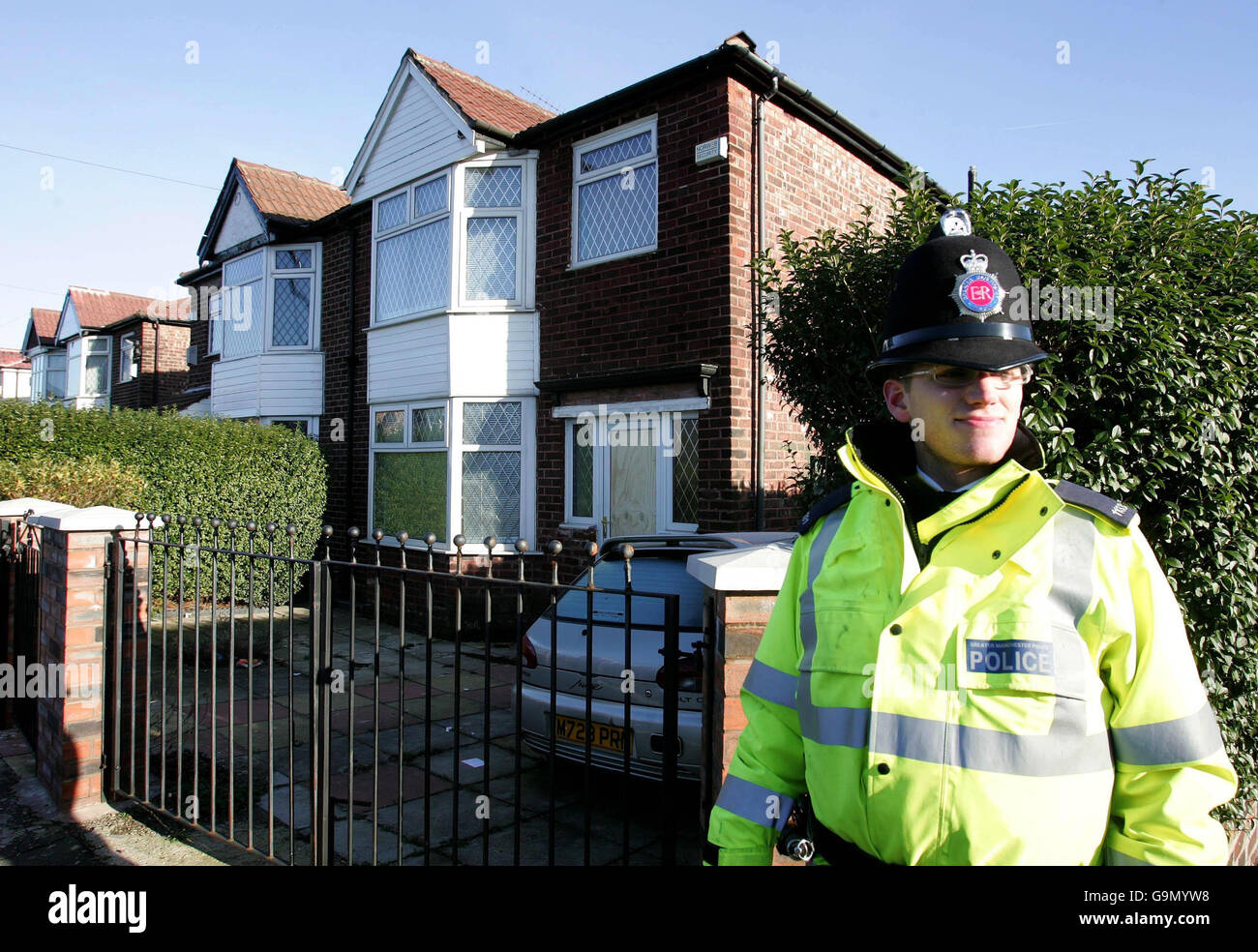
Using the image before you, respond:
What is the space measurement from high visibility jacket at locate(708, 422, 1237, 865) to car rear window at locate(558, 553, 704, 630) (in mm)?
2949

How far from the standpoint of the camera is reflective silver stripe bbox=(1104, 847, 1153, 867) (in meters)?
1.42

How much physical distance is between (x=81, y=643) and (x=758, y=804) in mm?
4526

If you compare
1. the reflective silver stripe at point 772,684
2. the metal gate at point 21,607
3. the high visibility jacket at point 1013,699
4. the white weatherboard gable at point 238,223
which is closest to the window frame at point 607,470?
the metal gate at point 21,607

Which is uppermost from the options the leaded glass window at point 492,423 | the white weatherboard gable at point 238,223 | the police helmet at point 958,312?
the white weatherboard gable at point 238,223

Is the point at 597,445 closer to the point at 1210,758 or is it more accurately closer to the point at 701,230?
the point at 701,230

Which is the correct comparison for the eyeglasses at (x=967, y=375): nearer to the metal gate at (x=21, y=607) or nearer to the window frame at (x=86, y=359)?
the metal gate at (x=21, y=607)

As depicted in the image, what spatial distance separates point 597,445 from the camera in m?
A: 9.46

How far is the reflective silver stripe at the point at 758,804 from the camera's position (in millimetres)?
1771

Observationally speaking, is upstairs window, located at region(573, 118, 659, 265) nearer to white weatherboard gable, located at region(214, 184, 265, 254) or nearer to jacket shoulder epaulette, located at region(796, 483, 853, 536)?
white weatherboard gable, located at region(214, 184, 265, 254)

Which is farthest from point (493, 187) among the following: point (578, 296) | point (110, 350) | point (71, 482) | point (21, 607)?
point (110, 350)

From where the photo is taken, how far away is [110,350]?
2431 cm

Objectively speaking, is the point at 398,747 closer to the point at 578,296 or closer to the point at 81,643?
the point at 81,643

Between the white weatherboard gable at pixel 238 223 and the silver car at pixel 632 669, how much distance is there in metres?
11.6

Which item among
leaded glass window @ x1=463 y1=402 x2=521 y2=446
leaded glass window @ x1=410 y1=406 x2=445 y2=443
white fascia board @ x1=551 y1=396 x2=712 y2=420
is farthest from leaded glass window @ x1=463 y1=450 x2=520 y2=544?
white fascia board @ x1=551 y1=396 x2=712 y2=420
